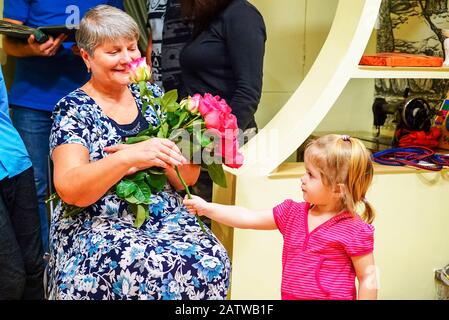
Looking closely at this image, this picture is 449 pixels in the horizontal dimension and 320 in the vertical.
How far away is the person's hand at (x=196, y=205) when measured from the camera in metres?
1.51

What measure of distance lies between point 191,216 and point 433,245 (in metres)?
1.04

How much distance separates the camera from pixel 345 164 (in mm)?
1388

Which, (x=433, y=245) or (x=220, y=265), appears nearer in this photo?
(x=220, y=265)

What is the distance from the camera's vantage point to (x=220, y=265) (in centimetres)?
147

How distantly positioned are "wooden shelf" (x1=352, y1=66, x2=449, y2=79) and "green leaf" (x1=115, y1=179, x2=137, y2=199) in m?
0.84

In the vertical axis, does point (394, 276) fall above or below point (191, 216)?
below

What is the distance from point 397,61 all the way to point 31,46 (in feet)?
4.01

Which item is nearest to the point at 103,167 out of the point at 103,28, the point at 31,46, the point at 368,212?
the point at 103,28

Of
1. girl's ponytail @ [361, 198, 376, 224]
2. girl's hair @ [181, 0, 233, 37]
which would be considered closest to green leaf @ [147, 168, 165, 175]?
girl's ponytail @ [361, 198, 376, 224]

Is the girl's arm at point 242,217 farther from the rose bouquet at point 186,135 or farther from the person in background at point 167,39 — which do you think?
the person in background at point 167,39

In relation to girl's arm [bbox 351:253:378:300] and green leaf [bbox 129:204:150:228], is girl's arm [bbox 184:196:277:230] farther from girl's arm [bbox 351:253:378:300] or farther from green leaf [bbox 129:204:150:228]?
girl's arm [bbox 351:253:378:300]

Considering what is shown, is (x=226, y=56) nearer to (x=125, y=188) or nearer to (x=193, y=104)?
(x=193, y=104)
